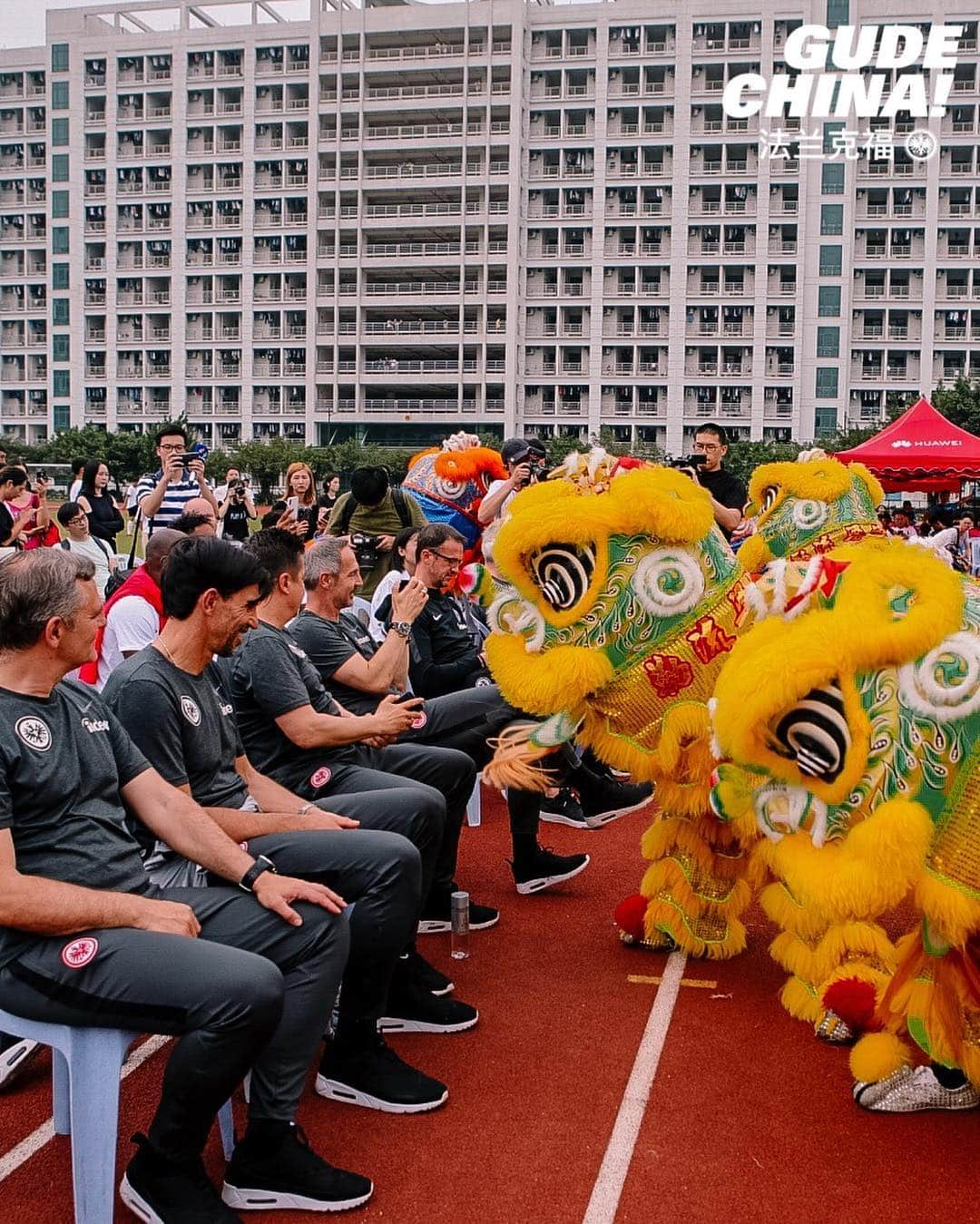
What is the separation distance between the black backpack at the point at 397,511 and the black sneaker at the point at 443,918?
3088 millimetres

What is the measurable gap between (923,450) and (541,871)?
12.6 metres

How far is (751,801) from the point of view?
3.43m

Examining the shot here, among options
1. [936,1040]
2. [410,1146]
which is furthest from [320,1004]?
[936,1040]

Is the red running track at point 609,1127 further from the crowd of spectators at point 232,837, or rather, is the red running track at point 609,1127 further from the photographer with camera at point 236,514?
the photographer with camera at point 236,514

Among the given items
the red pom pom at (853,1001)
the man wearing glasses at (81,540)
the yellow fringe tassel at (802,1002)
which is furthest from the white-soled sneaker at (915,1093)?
the man wearing glasses at (81,540)

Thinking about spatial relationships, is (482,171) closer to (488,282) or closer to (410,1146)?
(488,282)

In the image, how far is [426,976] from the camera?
4.21 metres

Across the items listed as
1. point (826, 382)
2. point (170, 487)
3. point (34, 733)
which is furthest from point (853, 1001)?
point (826, 382)

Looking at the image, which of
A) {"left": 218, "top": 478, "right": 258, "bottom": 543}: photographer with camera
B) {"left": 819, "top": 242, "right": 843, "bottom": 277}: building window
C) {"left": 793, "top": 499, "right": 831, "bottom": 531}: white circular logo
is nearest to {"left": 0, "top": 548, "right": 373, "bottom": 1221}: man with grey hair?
{"left": 793, "top": 499, "right": 831, "bottom": 531}: white circular logo

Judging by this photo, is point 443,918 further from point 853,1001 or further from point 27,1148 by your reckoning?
point 27,1148

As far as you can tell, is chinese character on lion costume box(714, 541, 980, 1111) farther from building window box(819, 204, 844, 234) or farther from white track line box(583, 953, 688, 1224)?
building window box(819, 204, 844, 234)

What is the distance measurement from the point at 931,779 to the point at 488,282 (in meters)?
57.6

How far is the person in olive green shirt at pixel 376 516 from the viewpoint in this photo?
23.9 feet

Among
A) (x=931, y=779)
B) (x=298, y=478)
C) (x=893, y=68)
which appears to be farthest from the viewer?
(x=893, y=68)
